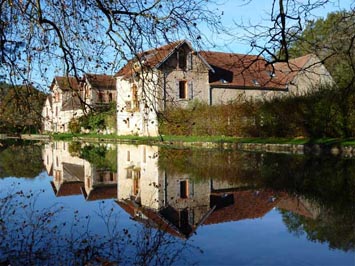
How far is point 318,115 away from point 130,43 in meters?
16.5

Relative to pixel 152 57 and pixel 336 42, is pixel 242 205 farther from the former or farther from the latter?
pixel 152 57

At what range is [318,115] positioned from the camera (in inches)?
814

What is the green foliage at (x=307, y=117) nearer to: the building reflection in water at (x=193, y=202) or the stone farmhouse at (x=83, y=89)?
the building reflection in water at (x=193, y=202)

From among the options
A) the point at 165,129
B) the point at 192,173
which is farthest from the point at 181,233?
the point at 165,129

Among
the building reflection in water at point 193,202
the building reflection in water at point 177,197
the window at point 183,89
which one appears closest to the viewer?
the building reflection in water at point 193,202

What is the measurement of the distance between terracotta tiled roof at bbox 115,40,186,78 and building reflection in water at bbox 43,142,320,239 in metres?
2.39

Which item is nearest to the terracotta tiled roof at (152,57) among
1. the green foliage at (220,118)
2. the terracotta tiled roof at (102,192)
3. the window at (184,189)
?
the window at (184,189)

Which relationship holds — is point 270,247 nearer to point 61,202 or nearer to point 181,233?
point 181,233

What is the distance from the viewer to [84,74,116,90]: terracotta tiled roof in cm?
617

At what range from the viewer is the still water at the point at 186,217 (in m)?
5.43

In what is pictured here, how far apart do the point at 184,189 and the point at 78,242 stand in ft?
14.5

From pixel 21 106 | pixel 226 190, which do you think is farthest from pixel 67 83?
pixel 226 190

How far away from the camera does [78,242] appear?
5.96 metres

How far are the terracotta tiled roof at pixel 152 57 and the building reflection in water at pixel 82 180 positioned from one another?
171 inches
